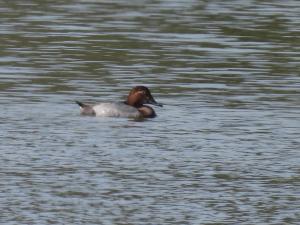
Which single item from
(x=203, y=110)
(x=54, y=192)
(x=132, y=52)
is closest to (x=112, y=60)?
(x=132, y=52)

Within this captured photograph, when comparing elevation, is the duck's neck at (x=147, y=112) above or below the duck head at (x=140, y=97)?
below

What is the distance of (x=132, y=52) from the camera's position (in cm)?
2605

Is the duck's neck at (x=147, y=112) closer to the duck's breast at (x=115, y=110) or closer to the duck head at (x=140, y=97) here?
the duck's breast at (x=115, y=110)

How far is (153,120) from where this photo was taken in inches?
735

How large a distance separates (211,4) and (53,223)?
2410 centimetres

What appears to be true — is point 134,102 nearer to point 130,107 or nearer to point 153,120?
point 130,107

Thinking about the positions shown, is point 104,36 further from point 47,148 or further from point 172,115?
point 47,148

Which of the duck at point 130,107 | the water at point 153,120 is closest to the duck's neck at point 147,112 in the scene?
the duck at point 130,107

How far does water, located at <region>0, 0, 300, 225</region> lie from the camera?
41.9ft

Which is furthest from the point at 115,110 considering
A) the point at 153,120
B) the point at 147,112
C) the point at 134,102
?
the point at 134,102

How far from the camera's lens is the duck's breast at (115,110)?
61.3 ft

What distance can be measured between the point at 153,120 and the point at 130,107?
746 millimetres

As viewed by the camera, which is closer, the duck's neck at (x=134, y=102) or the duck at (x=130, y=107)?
the duck at (x=130, y=107)

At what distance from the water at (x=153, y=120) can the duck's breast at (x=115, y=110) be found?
138 millimetres
